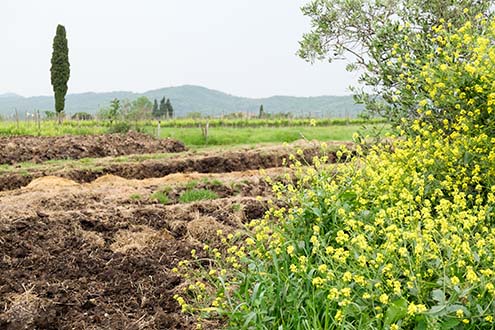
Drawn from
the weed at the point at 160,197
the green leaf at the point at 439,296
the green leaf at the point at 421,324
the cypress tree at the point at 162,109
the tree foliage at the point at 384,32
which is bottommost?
the cypress tree at the point at 162,109

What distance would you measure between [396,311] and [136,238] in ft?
17.3

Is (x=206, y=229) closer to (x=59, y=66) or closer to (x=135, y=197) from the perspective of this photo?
(x=135, y=197)

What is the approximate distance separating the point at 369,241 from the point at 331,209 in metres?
0.53

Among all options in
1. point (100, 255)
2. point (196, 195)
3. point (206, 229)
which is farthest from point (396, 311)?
point (196, 195)

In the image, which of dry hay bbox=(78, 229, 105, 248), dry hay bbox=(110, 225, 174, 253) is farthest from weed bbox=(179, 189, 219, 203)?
dry hay bbox=(78, 229, 105, 248)

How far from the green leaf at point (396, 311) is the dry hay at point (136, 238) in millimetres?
4797

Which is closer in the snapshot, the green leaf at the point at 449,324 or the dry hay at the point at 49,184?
the green leaf at the point at 449,324

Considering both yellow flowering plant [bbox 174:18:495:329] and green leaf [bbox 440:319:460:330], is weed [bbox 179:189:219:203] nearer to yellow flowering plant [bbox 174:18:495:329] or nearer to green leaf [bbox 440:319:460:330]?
yellow flowering plant [bbox 174:18:495:329]

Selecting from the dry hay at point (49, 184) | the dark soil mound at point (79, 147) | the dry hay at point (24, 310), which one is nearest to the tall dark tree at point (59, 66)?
the dark soil mound at point (79, 147)

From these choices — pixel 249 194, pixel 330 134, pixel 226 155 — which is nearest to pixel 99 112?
pixel 330 134

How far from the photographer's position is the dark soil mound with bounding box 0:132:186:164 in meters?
24.1

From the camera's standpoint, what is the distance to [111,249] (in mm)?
7949

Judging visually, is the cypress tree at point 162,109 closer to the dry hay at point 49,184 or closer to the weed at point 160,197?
the dry hay at point 49,184

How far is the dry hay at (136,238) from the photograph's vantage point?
7.97 metres
